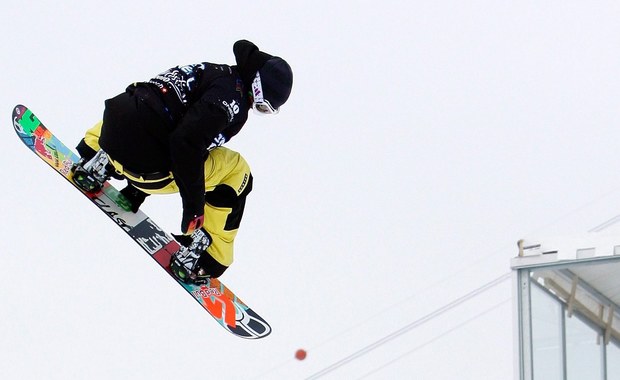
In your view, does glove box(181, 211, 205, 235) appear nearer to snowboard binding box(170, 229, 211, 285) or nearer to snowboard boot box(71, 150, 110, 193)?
snowboard binding box(170, 229, 211, 285)

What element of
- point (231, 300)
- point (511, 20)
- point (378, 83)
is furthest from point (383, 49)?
point (231, 300)

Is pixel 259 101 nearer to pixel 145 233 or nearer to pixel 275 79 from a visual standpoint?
pixel 275 79

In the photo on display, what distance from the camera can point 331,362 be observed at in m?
21.7

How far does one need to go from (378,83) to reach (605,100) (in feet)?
13.2

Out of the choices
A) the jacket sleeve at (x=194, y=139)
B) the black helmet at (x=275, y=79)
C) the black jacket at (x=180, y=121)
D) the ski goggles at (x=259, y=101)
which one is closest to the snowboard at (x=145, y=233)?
the black jacket at (x=180, y=121)

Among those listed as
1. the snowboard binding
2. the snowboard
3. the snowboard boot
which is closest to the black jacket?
the snowboard boot

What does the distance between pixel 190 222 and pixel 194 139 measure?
554 millimetres

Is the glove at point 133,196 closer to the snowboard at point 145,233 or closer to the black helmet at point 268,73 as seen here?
the snowboard at point 145,233

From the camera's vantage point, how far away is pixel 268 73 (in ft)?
19.2

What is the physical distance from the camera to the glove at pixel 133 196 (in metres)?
7.04

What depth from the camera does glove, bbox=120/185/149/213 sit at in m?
7.04

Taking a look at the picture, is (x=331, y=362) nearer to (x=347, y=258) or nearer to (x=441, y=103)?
(x=347, y=258)

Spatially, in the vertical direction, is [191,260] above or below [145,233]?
below

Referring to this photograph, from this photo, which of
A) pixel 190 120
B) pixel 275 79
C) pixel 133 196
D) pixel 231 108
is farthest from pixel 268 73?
pixel 133 196
